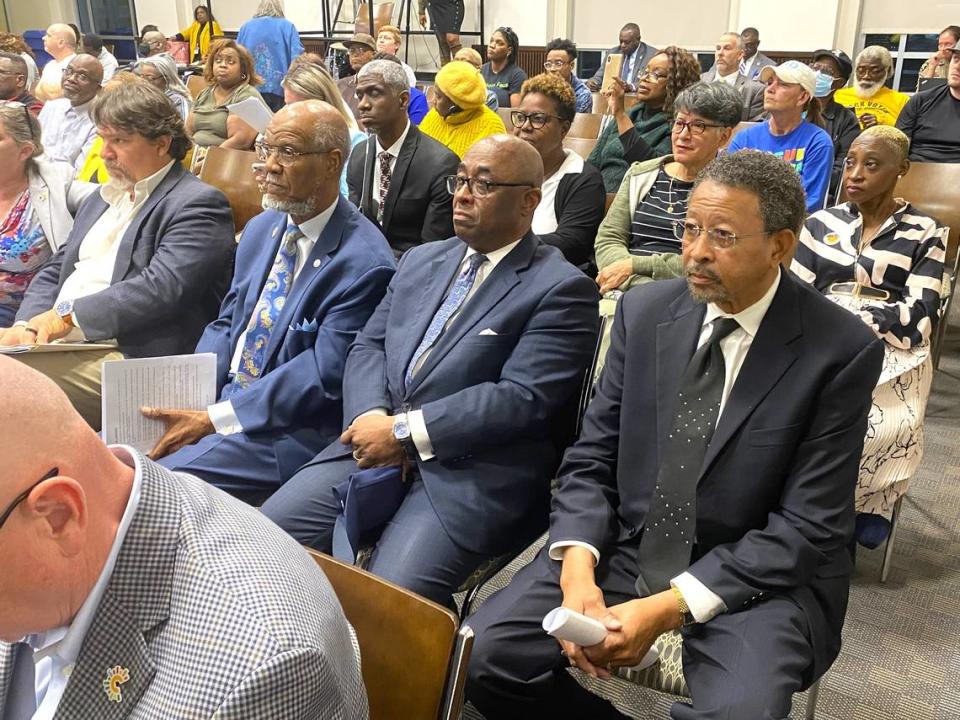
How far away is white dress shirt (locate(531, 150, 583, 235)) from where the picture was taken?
136 inches

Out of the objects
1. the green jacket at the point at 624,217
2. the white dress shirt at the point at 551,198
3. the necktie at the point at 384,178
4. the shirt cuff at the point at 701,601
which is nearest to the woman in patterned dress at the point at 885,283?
the green jacket at the point at 624,217

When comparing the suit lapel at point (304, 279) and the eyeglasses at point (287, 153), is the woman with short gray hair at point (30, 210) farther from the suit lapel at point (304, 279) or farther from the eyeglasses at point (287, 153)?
the suit lapel at point (304, 279)

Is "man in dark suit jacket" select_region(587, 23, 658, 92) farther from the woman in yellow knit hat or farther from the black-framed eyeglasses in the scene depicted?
the black-framed eyeglasses

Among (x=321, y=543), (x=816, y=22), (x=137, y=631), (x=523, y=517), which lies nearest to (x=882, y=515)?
(x=523, y=517)

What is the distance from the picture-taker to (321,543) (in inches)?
83.9

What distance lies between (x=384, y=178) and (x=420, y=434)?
1.86m

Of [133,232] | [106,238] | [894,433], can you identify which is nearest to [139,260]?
[133,232]

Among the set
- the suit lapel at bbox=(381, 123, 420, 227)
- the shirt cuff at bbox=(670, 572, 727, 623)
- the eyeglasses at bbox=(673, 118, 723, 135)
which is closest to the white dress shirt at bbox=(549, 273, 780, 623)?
the shirt cuff at bbox=(670, 572, 727, 623)

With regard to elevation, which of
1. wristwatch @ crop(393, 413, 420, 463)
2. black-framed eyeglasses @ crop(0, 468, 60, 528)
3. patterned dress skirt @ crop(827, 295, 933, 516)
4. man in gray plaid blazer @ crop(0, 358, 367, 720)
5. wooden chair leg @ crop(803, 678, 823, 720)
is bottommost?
wooden chair leg @ crop(803, 678, 823, 720)

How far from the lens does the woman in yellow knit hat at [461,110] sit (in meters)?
4.32

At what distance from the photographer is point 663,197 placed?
3.14 meters

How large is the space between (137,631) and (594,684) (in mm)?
1676

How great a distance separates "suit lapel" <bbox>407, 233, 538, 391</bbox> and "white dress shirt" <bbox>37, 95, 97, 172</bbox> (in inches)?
156

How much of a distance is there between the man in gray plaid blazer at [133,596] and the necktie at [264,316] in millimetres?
1598
